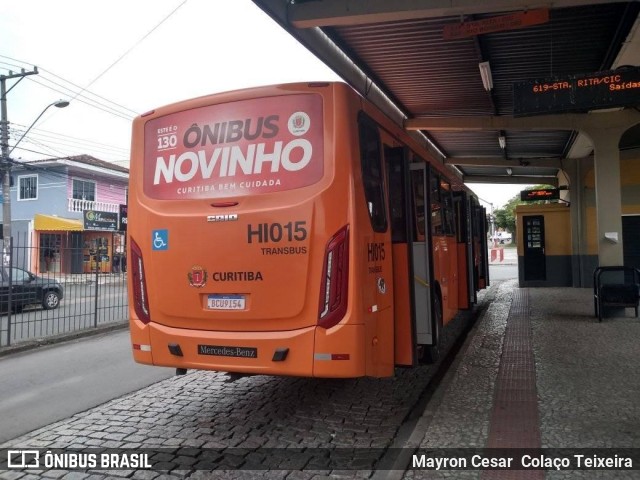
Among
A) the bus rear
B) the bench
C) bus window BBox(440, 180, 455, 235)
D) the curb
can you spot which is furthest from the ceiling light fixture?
the curb

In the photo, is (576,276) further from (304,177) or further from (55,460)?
(55,460)

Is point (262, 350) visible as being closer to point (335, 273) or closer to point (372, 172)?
point (335, 273)

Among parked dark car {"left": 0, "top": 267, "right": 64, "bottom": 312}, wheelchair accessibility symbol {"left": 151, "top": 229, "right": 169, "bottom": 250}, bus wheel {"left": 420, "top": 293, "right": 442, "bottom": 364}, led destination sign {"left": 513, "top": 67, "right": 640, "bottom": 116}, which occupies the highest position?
led destination sign {"left": 513, "top": 67, "right": 640, "bottom": 116}

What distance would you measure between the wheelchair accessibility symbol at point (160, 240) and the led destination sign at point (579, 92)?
6.11 metres

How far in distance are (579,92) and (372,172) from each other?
4.98m

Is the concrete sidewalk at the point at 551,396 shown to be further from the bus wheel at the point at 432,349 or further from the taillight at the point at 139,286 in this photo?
the taillight at the point at 139,286

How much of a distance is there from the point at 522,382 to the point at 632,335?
3910 mm

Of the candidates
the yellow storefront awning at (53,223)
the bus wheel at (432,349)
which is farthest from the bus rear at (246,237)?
the yellow storefront awning at (53,223)

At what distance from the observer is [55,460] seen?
407 cm

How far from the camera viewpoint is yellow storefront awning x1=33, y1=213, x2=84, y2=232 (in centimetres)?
2747

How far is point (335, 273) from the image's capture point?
4.08 m

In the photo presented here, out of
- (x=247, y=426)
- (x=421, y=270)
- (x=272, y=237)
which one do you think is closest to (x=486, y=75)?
(x=421, y=270)

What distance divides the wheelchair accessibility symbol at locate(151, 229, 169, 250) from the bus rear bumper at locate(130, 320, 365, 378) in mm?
754

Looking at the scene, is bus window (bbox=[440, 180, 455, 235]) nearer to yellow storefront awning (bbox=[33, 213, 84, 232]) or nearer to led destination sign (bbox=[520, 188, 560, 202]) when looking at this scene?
led destination sign (bbox=[520, 188, 560, 202])
